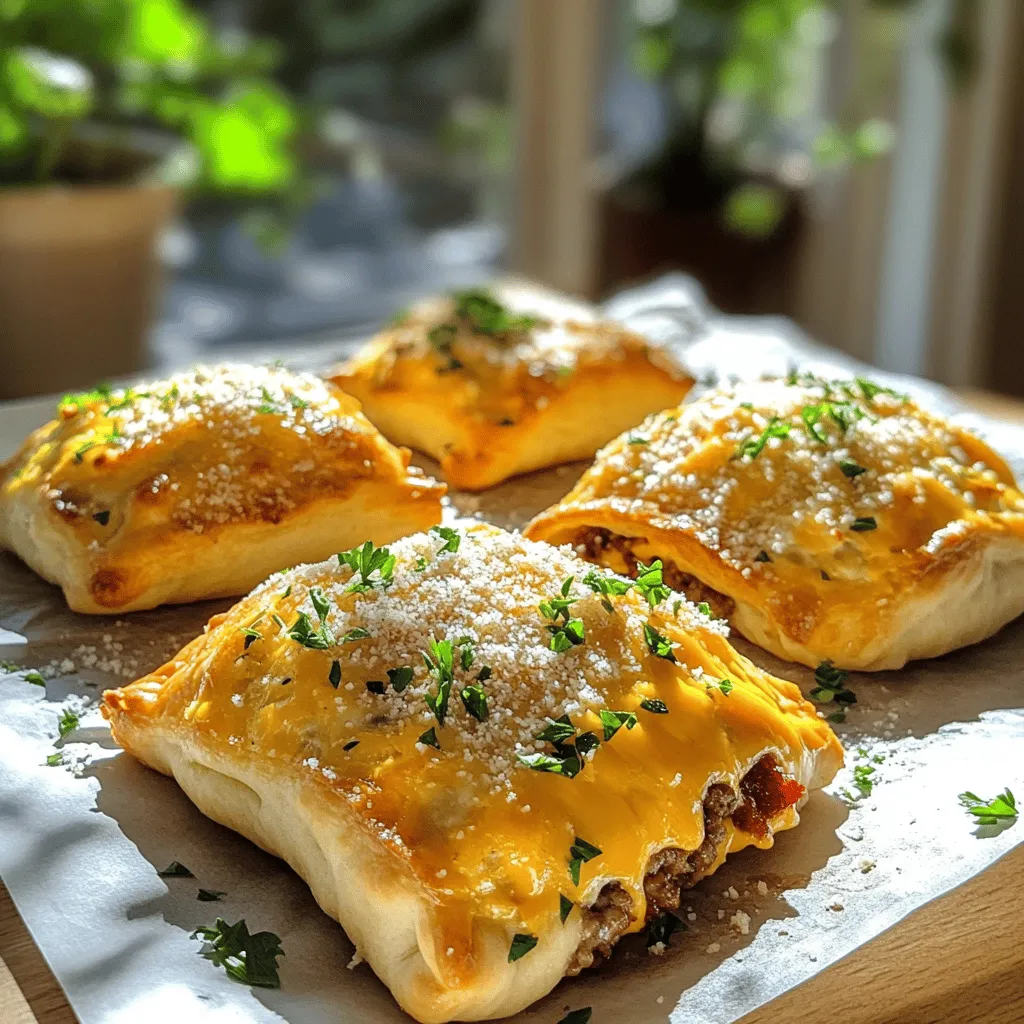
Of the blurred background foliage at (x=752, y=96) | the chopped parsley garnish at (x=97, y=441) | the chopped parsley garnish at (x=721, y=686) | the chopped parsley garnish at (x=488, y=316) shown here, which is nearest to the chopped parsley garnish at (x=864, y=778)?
the chopped parsley garnish at (x=721, y=686)

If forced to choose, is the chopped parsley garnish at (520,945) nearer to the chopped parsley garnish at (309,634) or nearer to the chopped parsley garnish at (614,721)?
the chopped parsley garnish at (614,721)

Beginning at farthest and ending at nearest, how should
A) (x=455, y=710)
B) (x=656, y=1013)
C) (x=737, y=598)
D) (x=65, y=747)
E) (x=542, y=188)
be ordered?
(x=542, y=188)
(x=737, y=598)
(x=65, y=747)
(x=455, y=710)
(x=656, y=1013)

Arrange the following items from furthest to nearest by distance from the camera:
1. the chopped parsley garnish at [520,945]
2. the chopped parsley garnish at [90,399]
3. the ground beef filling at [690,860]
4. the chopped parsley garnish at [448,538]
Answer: the chopped parsley garnish at [90,399], the chopped parsley garnish at [448,538], the ground beef filling at [690,860], the chopped parsley garnish at [520,945]

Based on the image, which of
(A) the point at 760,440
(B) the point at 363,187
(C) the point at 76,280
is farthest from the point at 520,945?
(B) the point at 363,187

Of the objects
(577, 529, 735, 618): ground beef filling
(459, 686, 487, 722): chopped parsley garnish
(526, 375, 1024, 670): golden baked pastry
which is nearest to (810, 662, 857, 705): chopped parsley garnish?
(526, 375, 1024, 670): golden baked pastry

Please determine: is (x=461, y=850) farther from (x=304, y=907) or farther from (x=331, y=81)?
(x=331, y=81)

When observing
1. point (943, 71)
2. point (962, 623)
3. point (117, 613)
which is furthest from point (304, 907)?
point (943, 71)

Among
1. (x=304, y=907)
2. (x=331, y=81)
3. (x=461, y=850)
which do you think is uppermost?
(x=331, y=81)

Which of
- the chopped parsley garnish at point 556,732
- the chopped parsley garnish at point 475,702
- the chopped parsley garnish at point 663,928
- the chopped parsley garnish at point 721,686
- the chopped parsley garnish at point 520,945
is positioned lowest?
the chopped parsley garnish at point 663,928
